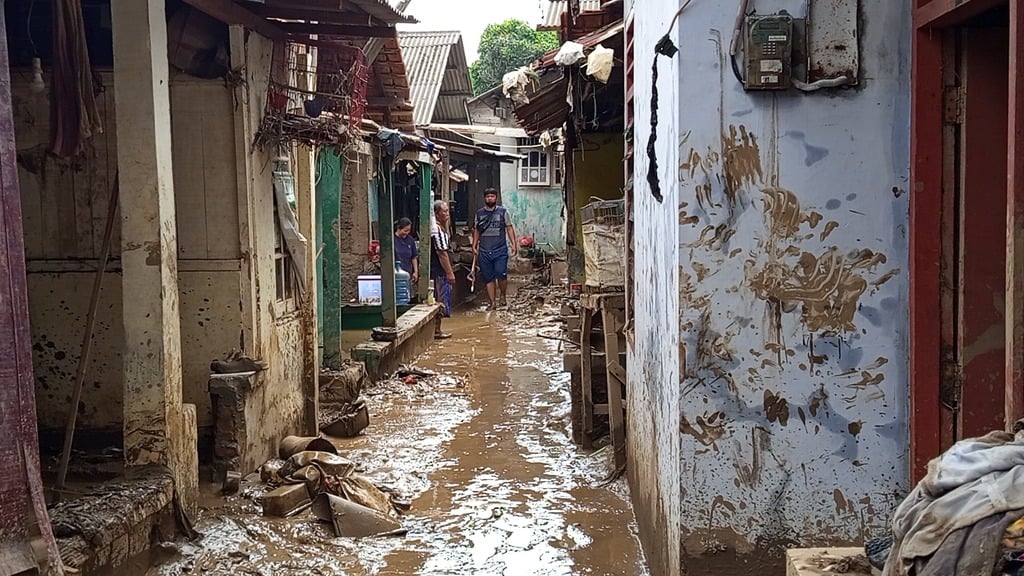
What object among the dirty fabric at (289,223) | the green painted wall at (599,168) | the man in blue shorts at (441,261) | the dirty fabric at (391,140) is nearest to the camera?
the dirty fabric at (289,223)

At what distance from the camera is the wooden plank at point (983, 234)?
361 centimetres

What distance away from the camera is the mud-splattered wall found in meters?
3.87

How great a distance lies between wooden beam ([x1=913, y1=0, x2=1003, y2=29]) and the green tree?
2945 cm

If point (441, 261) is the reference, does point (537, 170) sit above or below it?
above

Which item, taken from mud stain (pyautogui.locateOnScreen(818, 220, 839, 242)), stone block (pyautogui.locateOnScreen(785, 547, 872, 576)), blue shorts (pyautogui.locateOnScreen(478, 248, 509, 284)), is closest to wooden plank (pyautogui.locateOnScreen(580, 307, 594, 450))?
mud stain (pyautogui.locateOnScreen(818, 220, 839, 242))

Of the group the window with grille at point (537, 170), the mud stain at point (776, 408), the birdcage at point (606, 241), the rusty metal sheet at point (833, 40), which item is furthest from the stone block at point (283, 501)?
the window with grille at point (537, 170)

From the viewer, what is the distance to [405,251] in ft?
47.9

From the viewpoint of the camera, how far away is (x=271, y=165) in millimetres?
7227

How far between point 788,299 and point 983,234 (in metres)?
0.78

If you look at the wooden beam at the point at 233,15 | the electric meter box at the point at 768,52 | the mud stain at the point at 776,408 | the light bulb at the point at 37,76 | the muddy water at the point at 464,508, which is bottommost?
the muddy water at the point at 464,508

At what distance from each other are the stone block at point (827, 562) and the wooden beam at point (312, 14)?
519cm

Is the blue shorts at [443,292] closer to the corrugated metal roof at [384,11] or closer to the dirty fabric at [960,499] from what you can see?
the corrugated metal roof at [384,11]

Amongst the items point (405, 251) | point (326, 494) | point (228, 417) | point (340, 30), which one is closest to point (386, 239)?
point (405, 251)

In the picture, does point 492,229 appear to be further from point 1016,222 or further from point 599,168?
point 1016,222
